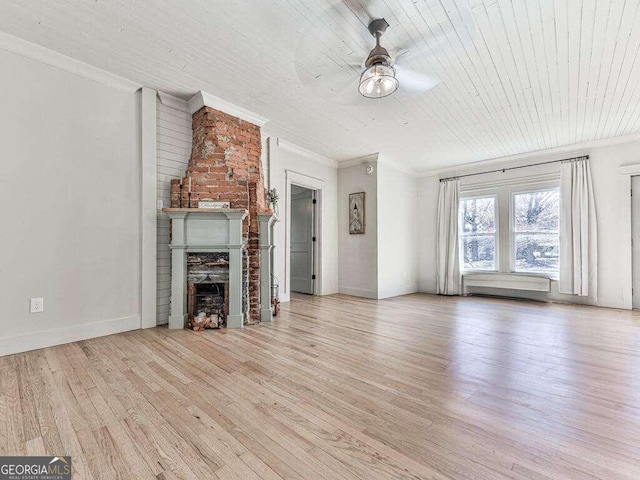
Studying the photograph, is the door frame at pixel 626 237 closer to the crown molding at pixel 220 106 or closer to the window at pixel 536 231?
the window at pixel 536 231

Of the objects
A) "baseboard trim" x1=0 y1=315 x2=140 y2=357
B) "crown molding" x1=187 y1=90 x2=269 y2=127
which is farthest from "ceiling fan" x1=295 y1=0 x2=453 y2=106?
"baseboard trim" x1=0 y1=315 x2=140 y2=357

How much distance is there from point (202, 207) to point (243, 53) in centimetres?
165

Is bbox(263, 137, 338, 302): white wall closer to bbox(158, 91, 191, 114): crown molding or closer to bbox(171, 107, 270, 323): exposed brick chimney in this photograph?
bbox(171, 107, 270, 323): exposed brick chimney

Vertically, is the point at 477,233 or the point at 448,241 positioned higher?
the point at 477,233

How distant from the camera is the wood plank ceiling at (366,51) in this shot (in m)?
2.16

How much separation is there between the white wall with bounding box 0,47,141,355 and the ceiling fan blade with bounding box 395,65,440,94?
280cm

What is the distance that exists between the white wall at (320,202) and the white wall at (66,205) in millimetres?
1981

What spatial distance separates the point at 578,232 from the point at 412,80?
4.21 meters

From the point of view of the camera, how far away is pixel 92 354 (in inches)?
97.5

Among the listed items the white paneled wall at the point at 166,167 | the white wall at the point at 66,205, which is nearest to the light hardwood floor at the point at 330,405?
the white wall at the point at 66,205

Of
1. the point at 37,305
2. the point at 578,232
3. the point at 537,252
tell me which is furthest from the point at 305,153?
the point at 578,232

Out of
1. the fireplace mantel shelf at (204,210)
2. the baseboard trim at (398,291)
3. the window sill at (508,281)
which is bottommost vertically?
the baseboard trim at (398,291)

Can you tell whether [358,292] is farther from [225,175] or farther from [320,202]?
[225,175]

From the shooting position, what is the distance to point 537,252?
530 centimetres
